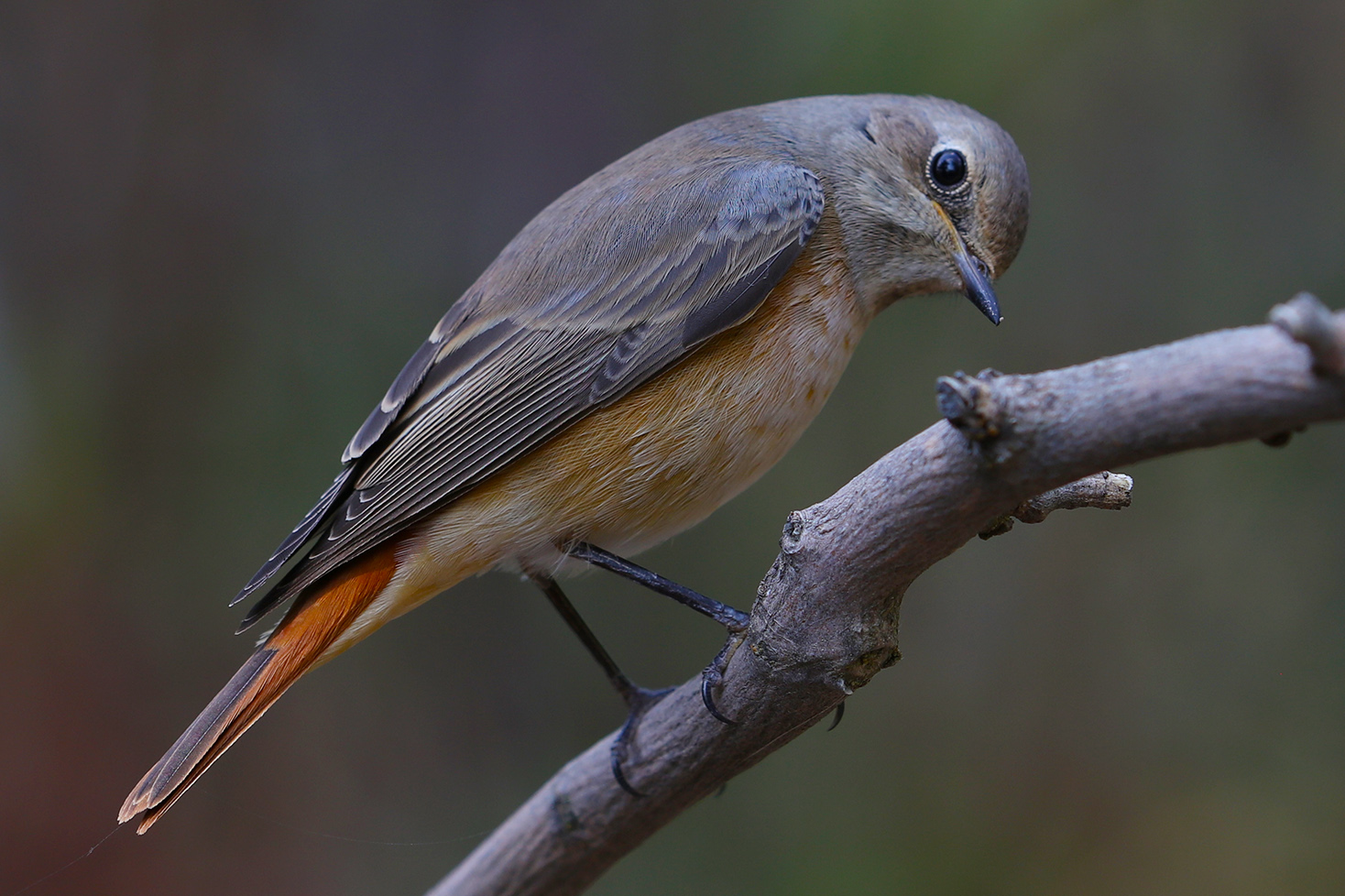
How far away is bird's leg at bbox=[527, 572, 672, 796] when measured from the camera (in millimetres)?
2439

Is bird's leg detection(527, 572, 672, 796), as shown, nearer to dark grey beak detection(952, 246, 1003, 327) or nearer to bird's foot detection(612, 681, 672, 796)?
bird's foot detection(612, 681, 672, 796)

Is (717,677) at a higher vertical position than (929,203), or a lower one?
lower

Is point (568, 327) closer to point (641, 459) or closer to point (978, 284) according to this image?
point (641, 459)

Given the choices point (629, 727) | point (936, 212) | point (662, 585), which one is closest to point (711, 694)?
point (662, 585)

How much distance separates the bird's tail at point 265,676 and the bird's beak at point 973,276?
1.60 meters

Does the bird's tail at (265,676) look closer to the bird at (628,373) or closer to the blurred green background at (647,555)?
the bird at (628,373)

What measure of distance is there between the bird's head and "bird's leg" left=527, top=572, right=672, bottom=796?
3.89 ft

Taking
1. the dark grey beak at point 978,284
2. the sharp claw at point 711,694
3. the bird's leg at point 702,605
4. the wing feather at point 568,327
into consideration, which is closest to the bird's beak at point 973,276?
the dark grey beak at point 978,284

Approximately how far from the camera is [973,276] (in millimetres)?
2547

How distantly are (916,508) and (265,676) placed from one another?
5.05ft

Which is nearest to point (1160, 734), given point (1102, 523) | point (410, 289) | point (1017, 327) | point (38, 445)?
point (1102, 523)

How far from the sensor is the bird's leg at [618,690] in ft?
8.00

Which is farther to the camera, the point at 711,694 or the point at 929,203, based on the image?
the point at 929,203

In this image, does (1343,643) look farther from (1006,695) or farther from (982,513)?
(982,513)
